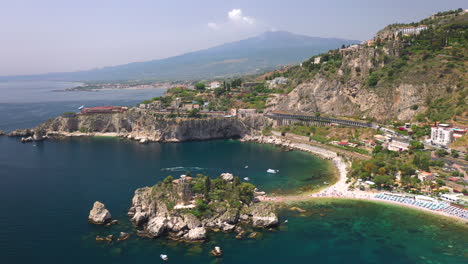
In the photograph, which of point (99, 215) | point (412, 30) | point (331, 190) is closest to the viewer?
point (99, 215)

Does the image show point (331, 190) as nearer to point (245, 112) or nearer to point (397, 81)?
point (397, 81)

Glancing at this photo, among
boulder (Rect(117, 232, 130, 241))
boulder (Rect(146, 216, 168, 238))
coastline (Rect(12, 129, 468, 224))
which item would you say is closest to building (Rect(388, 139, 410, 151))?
coastline (Rect(12, 129, 468, 224))

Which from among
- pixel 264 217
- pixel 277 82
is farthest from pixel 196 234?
pixel 277 82

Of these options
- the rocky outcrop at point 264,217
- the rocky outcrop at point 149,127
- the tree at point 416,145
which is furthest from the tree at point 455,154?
the rocky outcrop at point 149,127

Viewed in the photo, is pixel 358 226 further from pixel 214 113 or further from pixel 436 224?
pixel 214 113

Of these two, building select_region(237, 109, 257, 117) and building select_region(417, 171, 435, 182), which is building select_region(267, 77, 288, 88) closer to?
building select_region(237, 109, 257, 117)

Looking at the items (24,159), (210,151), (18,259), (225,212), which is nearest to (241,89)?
(210,151)

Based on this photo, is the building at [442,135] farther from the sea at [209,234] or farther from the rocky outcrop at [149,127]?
the rocky outcrop at [149,127]
